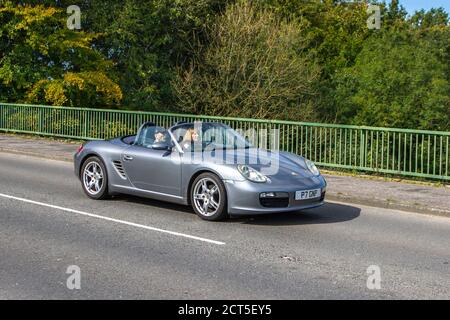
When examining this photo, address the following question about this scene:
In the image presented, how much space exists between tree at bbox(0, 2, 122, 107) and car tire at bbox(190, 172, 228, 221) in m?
18.7

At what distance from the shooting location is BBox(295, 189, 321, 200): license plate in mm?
8719

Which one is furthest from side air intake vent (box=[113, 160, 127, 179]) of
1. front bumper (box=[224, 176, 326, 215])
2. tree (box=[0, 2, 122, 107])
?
tree (box=[0, 2, 122, 107])

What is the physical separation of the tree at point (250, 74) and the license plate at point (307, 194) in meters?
20.8

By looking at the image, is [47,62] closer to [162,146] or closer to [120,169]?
[120,169]

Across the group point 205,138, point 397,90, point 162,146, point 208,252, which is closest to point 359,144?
point 205,138

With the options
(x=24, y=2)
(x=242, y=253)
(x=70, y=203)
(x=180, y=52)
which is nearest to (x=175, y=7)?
(x=180, y=52)

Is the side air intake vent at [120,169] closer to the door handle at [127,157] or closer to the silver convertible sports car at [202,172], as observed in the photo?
the silver convertible sports car at [202,172]

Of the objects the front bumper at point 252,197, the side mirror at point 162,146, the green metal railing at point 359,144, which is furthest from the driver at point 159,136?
the green metal railing at point 359,144

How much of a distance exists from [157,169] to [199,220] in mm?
1142

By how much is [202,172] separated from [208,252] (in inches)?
83.3

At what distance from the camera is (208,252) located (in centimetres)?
710

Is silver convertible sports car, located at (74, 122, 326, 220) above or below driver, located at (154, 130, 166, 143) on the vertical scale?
below

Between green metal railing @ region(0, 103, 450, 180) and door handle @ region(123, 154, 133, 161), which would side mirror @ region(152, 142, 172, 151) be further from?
green metal railing @ region(0, 103, 450, 180)

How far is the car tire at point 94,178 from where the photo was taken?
1041 centimetres
